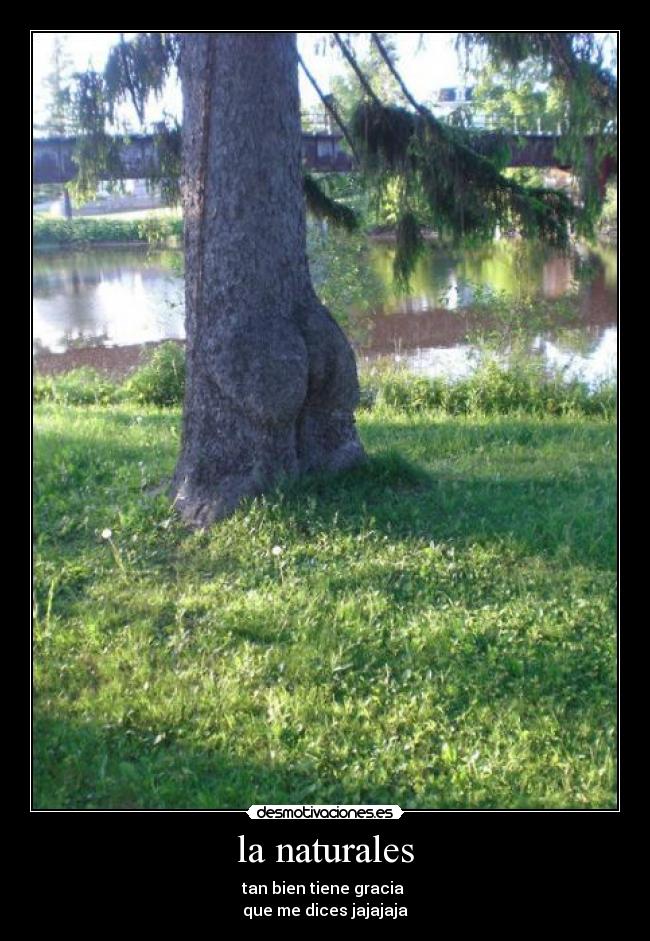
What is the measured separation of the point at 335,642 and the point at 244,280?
250 centimetres

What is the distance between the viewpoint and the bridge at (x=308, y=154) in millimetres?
7637

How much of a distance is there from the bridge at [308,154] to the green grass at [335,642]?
98.5 inches

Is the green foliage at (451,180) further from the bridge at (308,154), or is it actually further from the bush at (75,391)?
the bush at (75,391)

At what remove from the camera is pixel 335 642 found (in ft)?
14.7

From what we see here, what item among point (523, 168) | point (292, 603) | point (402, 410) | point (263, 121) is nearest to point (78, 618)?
point (292, 603)

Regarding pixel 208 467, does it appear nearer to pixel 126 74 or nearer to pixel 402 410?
pixel 126 74

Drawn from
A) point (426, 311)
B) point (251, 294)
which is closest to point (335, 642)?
point (251, 294)

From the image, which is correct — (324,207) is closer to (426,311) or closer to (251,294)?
A: (251,294)

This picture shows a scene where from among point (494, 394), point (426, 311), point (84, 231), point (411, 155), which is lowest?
point (494, 394)

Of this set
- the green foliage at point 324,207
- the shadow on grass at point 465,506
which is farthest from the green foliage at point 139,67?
the shadow on grass at point 465,506

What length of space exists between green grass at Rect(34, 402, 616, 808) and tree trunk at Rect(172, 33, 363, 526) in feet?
1.23

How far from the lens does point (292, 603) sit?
4.87 m

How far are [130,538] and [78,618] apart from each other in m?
0.99

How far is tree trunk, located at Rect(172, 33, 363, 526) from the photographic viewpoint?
5.86 metres
